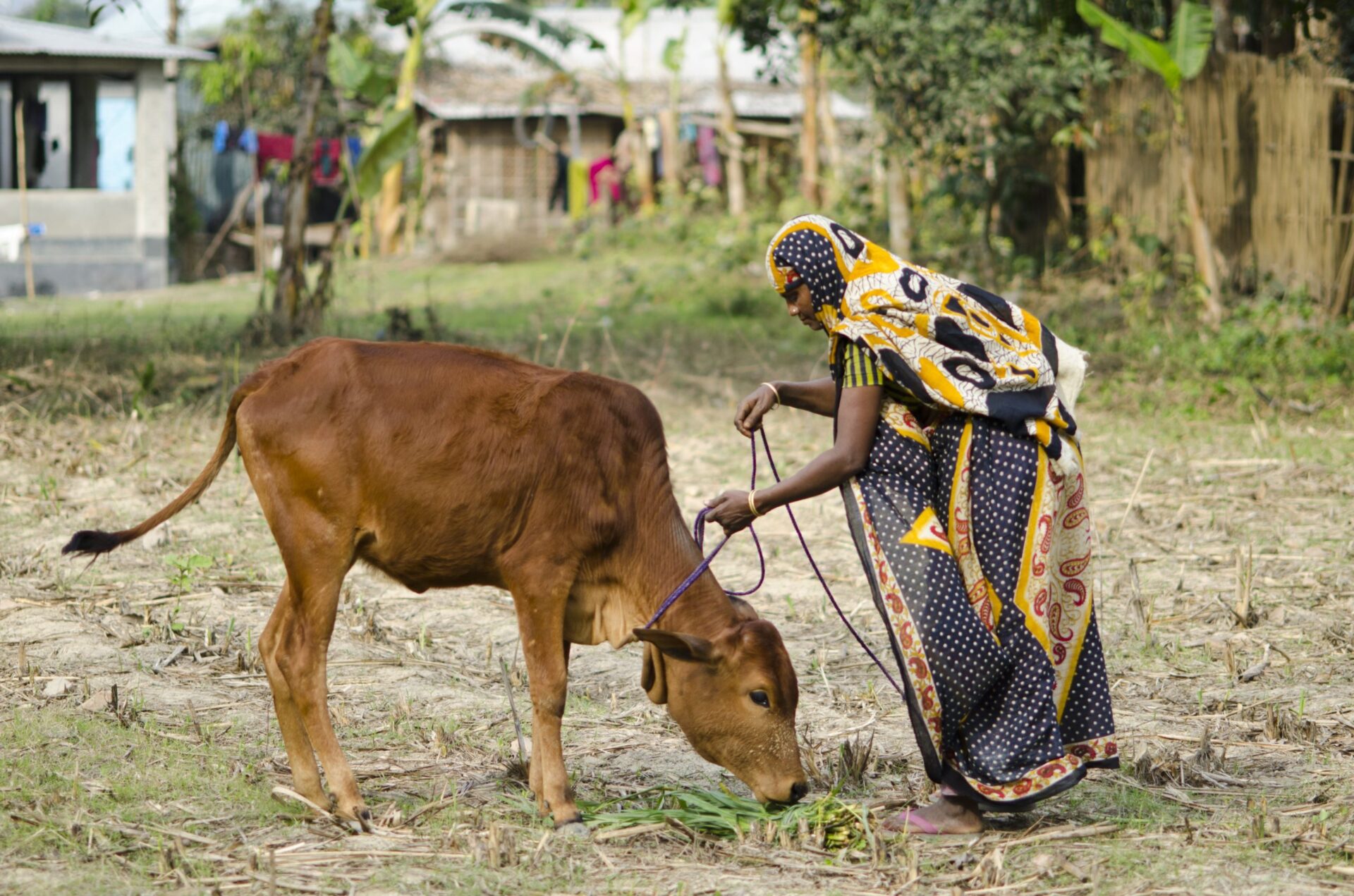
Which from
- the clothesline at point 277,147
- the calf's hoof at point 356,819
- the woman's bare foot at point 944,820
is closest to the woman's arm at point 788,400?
the woman's bare foot at point 944,820

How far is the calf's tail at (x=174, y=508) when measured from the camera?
3.64 meters

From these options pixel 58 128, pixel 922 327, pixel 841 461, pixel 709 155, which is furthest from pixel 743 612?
pixel 709 155

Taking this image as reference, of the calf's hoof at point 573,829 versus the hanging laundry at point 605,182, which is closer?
the calf's hoof at point 573,829

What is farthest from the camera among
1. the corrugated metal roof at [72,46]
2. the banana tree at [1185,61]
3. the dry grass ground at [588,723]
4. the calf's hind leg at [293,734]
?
the corrugated metal roof at [72,46]

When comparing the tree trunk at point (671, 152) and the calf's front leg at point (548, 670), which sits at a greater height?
the tree trunk at point (671, 152)

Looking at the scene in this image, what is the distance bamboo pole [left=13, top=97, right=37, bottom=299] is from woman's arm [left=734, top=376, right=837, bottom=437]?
43.7ft

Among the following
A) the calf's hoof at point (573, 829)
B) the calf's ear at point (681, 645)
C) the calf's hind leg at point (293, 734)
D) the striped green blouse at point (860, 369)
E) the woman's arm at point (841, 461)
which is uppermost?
the striped green blouse at point (860, 369)

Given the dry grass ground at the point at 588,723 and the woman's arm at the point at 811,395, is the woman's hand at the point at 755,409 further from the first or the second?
the dry grass ground at the point at 588,723

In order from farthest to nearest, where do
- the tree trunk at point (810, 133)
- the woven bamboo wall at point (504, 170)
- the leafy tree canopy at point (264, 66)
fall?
the woven bamboo wall at point (504, 170)
the leafy tree canopy at point (264, 66)
the tree trunk at point (810, 133)

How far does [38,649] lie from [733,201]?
1709cm

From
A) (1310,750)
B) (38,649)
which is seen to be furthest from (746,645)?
(38,649)

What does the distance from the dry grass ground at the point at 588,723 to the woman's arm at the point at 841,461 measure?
2.69 ft

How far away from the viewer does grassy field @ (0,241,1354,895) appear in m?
3.35

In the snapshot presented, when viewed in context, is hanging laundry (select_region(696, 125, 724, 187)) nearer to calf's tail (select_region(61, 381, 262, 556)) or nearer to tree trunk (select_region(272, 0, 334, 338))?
tree trunk (select_region(272, 0, 334, 338))
